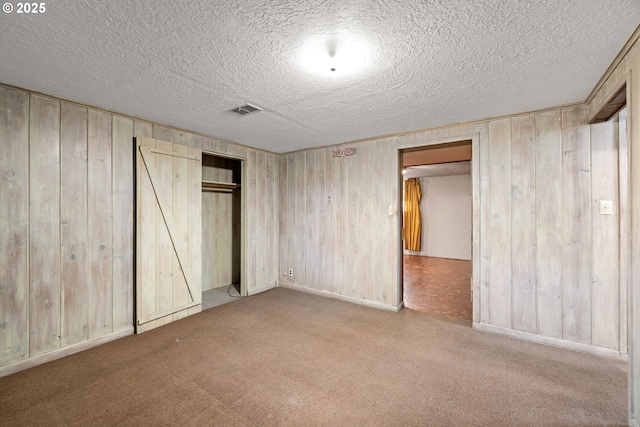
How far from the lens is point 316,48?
1.65m

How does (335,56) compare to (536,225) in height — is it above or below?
above

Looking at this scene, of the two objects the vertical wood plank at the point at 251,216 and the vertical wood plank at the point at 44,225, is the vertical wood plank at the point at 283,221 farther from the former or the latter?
the vertical wood plank at the point at 44,225

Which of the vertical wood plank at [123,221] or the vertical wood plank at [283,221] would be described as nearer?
the vertical wood plank at [123,221]

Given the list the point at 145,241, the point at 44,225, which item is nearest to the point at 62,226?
the point at 44,225

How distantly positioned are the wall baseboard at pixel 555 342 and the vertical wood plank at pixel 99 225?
397cm

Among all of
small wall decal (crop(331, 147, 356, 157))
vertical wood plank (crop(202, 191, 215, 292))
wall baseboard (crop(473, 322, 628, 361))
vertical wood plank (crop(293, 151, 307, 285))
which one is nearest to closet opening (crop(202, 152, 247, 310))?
vertical wood plank (crop(202, 191, 215, 292))

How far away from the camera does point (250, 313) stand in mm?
3465

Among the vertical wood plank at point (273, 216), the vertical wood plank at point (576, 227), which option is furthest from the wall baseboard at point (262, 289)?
the vertical wood plank at point (576, 227)

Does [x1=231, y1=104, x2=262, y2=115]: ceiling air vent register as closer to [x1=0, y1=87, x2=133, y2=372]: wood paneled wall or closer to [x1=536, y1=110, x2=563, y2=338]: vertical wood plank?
[x1=0, y1=87, x2=133, y2=372]: wood paneled wall

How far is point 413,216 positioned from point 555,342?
570 centimetres

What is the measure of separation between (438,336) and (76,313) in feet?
11.8

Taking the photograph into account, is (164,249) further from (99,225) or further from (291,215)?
(291,215)

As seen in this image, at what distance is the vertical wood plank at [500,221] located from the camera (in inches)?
112

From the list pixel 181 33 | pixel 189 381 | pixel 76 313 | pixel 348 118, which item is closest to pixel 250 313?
pixel 189 381
